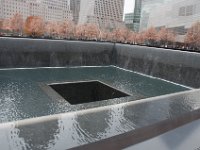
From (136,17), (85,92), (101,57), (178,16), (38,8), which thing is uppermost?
(38,8)

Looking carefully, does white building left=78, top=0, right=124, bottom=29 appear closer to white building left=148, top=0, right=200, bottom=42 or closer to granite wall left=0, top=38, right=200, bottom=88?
white building left=148, top=0, right=200, bottom=42

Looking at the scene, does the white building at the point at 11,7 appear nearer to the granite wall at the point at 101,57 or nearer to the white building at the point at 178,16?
the white building at the point at 178,16

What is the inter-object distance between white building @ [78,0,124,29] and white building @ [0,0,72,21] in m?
4.65

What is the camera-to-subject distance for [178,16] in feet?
113

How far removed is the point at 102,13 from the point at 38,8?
1667cm

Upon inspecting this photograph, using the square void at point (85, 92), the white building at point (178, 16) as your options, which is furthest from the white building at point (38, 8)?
the square void at point (85, 92)

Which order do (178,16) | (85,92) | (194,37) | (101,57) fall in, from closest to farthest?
(85,92), (101,57), (194,37), (178,16)

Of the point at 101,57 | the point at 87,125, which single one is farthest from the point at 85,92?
the point at 87,125

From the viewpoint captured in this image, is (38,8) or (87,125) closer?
(87,125)

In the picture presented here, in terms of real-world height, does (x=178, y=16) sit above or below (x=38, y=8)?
below

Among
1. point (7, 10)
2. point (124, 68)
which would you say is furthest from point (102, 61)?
point (7, 10)

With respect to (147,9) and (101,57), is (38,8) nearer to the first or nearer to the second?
(147,9)

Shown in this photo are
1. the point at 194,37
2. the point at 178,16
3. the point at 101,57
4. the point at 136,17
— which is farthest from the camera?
the point at 136,17

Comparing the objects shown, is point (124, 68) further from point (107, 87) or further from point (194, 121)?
point (194, 121)
